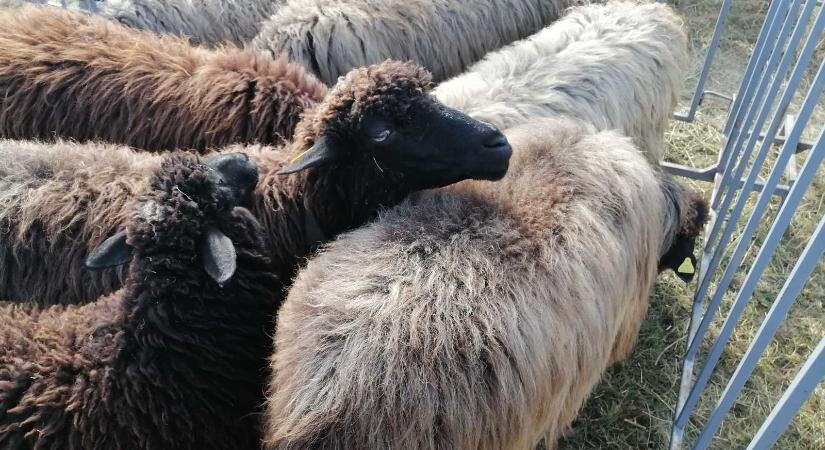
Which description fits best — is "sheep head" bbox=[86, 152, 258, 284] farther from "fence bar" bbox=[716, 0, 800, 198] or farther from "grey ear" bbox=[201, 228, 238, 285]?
"fence bar" bbox=[716, 0, 800, 198]

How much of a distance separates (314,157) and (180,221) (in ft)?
2.20

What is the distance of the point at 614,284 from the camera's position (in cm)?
235

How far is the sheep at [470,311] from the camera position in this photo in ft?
5.92

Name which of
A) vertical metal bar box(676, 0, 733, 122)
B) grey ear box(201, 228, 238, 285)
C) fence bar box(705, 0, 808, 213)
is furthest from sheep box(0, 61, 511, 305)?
vertical metal bar box(676, 0, 733, 122)

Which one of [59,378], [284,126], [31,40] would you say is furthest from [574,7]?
[59,378]

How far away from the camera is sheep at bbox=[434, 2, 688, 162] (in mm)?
3406

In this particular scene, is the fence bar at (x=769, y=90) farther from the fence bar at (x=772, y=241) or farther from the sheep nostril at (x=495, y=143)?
the sheep nostril at (x=495, y=143)

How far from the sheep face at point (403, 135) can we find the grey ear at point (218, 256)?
0.50 meters

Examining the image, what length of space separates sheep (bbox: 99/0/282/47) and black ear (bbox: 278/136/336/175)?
2.40 metres

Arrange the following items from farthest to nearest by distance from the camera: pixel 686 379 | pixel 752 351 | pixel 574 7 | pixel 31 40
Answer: pixel 574 7 < pixel 31 40 < pixel 686 379 < pixel 752 351

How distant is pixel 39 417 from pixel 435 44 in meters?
3.59

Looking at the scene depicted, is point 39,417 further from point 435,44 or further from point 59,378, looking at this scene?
point 435,44

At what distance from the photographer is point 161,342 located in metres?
2.05

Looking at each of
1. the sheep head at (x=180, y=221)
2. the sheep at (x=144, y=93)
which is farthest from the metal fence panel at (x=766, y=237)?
the sheep at (x=144, y=93)
